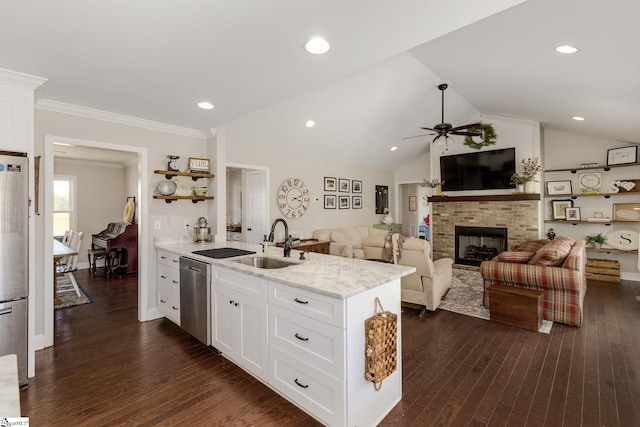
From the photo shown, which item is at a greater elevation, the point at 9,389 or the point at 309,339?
the point at 9,389

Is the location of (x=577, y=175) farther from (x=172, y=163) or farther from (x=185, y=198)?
(x=172, y=163)

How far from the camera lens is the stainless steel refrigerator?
2332 mm

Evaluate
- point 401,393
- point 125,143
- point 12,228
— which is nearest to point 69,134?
point 125,143

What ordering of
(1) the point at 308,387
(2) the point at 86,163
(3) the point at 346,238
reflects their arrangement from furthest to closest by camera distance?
(2) the point at 86,163 < (3) the point at 346,238 < (1) the point at 308,387

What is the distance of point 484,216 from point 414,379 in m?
5.23

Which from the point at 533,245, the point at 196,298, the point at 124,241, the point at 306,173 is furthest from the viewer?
the point at 306,173

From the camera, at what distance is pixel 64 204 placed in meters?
6.72

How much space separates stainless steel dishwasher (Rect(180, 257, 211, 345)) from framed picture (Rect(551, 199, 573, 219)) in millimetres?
6708

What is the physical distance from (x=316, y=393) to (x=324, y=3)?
2248 mm

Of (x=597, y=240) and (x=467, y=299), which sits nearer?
(x=467, y=299)

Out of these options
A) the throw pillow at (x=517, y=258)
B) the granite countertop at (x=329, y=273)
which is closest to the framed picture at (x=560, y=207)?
the throw pillow at (x=517, y=258)

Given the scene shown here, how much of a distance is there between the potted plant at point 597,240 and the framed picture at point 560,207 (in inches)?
22.0

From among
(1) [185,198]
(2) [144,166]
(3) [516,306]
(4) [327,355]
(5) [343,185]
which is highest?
(5) [343,185]

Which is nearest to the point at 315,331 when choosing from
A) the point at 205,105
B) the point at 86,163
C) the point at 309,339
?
the point at 309,339
